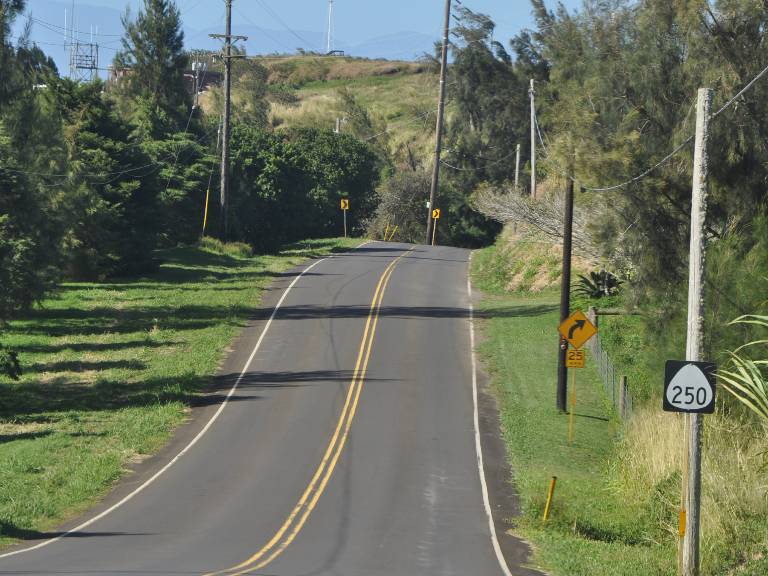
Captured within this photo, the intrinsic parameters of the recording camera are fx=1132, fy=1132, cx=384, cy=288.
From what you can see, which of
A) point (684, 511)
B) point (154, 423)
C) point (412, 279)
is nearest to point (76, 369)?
point (154, 423)

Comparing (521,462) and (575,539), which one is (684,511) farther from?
(521,462)

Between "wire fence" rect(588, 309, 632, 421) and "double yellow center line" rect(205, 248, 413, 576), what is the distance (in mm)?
7751

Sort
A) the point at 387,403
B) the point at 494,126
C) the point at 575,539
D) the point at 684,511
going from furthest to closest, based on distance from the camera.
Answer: the point at 494,126
the point at 387,403
the point at 575,539
the point at 684,511

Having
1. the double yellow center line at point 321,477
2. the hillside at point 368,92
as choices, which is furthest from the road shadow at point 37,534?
the hillside at point 368,92

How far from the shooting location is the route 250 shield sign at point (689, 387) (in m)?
15.6

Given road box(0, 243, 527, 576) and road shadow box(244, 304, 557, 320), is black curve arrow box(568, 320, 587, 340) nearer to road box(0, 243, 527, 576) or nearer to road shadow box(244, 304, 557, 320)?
road box(0, 243, 527, 576)

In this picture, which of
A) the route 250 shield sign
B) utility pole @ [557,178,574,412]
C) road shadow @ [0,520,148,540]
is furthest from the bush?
the route 250 shield sign

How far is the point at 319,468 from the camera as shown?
28.0m

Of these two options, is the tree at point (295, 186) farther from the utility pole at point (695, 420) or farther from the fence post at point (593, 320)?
the utility pole at point (695, 420)

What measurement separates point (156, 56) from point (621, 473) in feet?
243

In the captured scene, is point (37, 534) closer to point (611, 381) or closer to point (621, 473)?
point (621, 473)

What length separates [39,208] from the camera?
45219 mm

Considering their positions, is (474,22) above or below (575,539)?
above

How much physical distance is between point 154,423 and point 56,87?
3203cm
